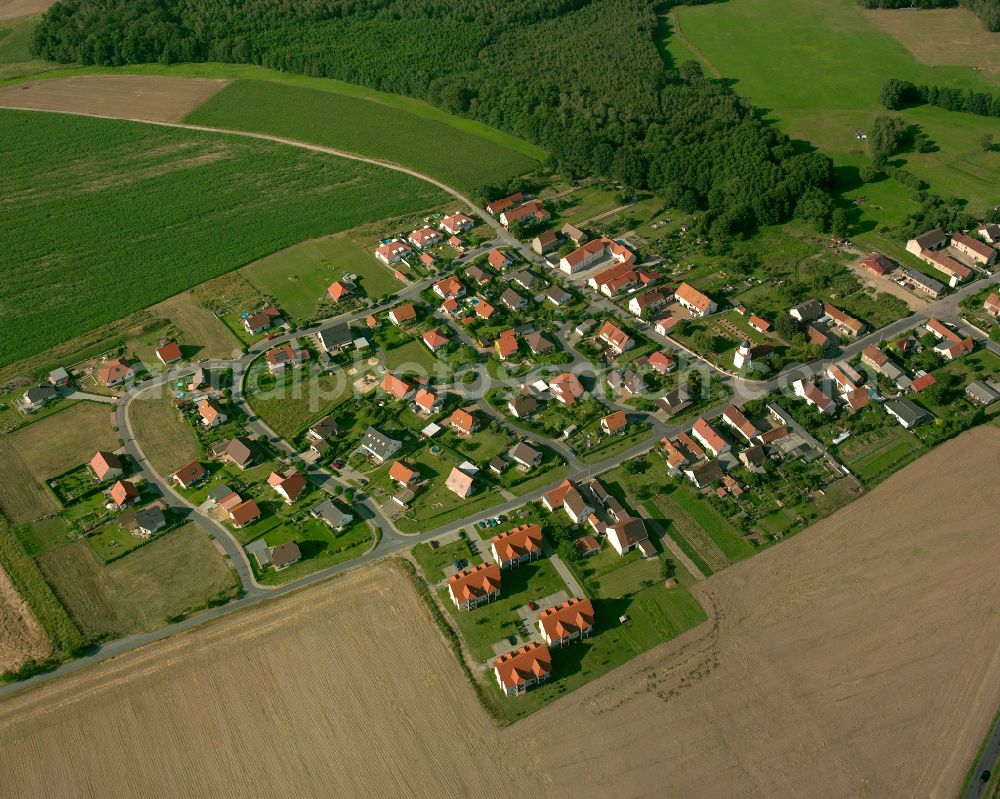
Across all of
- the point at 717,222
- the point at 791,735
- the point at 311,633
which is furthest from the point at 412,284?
the point at 791,735

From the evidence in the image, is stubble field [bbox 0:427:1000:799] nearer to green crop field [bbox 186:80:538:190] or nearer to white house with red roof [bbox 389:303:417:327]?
white house with red roof [bbox 389:303:417:327]

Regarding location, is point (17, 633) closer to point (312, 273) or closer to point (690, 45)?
point (312, 273)

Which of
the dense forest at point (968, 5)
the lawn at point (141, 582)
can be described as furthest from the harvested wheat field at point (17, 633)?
the dense forest at point (968, 5)

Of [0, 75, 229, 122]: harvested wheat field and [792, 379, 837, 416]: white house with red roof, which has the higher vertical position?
[0, 75, 229, 122]: harvested wheat field

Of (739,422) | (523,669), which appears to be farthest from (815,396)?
(523,669)

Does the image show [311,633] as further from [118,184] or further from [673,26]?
[673,26]

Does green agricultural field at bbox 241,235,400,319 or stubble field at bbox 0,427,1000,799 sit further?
green agricultural field at bbox 241,235,400,319

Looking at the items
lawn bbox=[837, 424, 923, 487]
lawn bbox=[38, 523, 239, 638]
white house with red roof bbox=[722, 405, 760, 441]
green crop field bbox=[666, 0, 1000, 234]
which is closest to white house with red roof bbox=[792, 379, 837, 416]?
lawn bbox=[837, 424, 923, 487]
